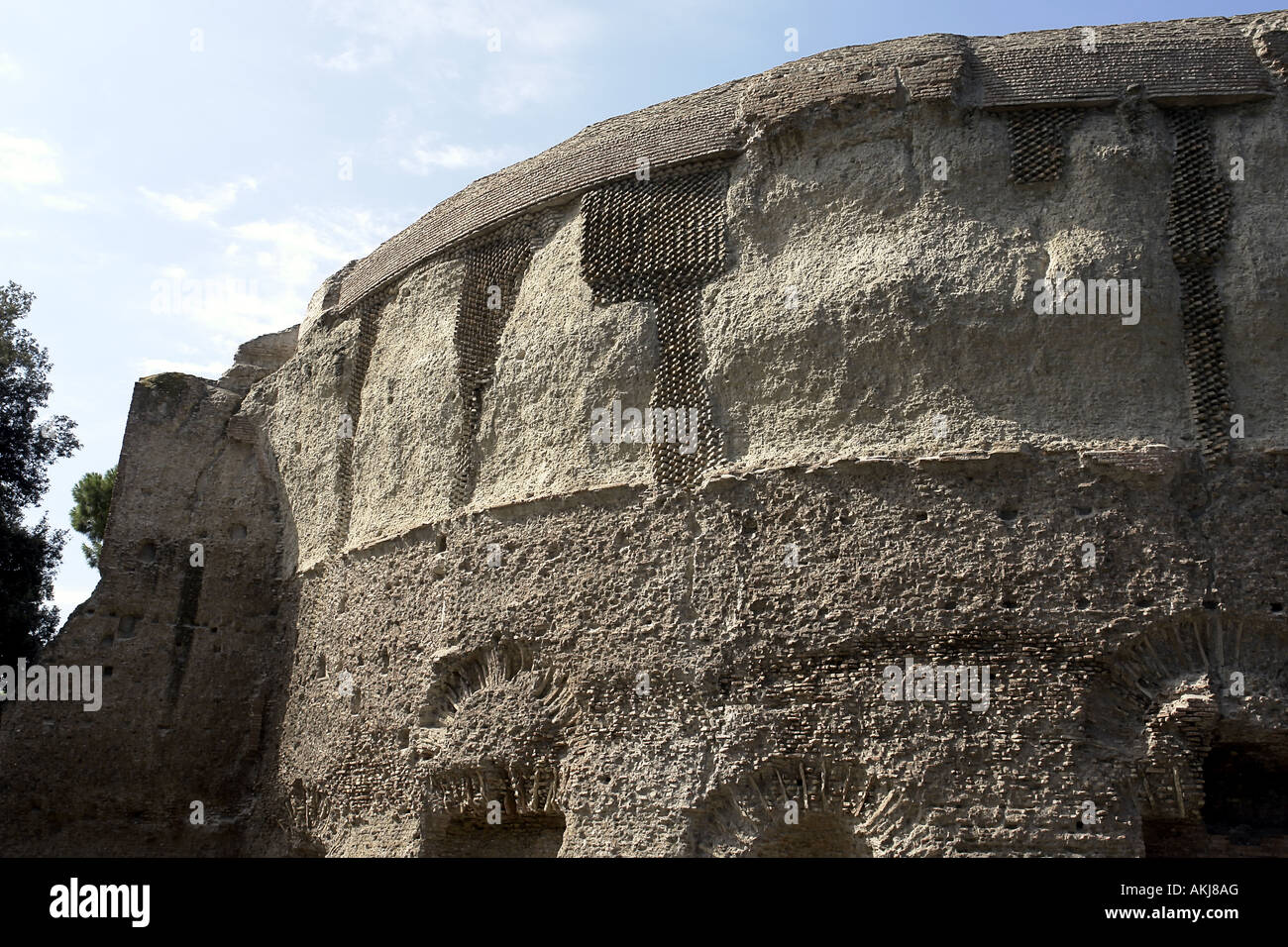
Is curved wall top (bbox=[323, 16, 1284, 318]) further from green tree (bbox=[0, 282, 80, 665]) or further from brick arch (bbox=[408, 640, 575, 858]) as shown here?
green tree (bbox=[0, 282, 80, 665])

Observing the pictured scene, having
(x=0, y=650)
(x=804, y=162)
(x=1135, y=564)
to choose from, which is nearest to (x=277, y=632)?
(x=0, y=650)

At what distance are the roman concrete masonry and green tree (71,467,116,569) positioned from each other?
9.12 metres

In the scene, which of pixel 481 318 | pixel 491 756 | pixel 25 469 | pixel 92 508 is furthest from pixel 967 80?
pixel 92 508

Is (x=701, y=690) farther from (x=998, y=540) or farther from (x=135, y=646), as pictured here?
(x=135, y=646)

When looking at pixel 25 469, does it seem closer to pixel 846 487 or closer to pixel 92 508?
pixel 92 508

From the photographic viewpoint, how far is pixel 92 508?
1916cm

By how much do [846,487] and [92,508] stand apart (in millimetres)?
14601

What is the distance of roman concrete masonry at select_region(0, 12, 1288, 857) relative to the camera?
7.13 metres

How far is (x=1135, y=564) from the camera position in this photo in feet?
23.8

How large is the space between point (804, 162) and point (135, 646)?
7130mm

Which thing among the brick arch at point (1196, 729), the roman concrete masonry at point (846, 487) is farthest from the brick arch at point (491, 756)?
the brick arch at point (1196, 729)

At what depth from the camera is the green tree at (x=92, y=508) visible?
62.7ft

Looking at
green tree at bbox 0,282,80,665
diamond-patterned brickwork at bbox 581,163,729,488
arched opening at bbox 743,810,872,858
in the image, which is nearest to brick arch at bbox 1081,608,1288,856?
arched opening at bbox 743,810,872,858

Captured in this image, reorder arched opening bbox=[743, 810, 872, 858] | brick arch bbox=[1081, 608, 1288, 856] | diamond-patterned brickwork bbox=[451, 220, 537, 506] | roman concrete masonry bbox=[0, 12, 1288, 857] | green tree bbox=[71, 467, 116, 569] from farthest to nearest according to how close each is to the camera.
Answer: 1. green tree bbox=[71, 467, 116, 569]
2. diamond-patterned brickwork bbox=[451, 220, 537, 506]
3. arched opening bbox=[743, 810, 872, 858]
4. roman concrete masonry bbox=[0, 12, 1288, 857]
5. brick arch bbox=[1081, 608, 1288, 856]
